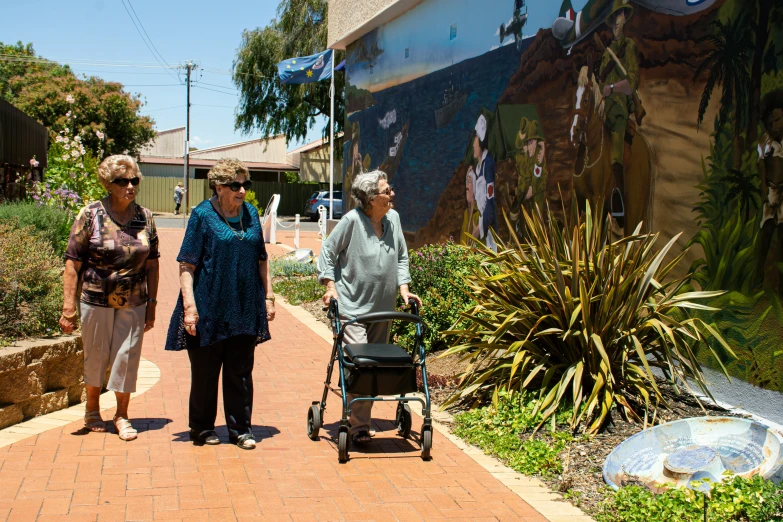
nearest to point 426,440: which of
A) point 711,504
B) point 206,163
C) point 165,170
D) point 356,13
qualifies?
point 711,504

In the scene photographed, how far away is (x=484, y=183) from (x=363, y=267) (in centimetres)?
597

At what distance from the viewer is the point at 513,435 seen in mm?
6074

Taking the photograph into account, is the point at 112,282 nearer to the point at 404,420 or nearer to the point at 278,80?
the point at 404,420

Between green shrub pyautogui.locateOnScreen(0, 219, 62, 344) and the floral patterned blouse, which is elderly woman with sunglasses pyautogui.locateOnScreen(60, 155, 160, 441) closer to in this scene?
the floral patterned blouse

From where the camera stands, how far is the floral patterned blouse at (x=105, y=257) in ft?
19.3

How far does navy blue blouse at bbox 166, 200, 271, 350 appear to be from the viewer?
573cm

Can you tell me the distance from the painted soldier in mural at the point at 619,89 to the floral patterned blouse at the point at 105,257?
462 cm

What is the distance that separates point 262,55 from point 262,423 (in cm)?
3821

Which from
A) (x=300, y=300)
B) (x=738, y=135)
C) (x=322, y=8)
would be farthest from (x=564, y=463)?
A: (x=322, y=8)

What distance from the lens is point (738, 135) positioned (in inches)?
263

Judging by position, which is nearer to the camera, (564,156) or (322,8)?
(564,156)

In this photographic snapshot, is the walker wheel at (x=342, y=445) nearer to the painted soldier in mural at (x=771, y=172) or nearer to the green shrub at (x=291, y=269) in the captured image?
the painted soldier in mural at (x=771, y=172)

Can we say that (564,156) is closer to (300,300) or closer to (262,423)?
(262,423)

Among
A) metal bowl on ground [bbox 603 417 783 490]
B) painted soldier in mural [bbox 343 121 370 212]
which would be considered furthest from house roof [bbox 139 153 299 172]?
metal bowl on ground [bbox 603 417 783 490]
